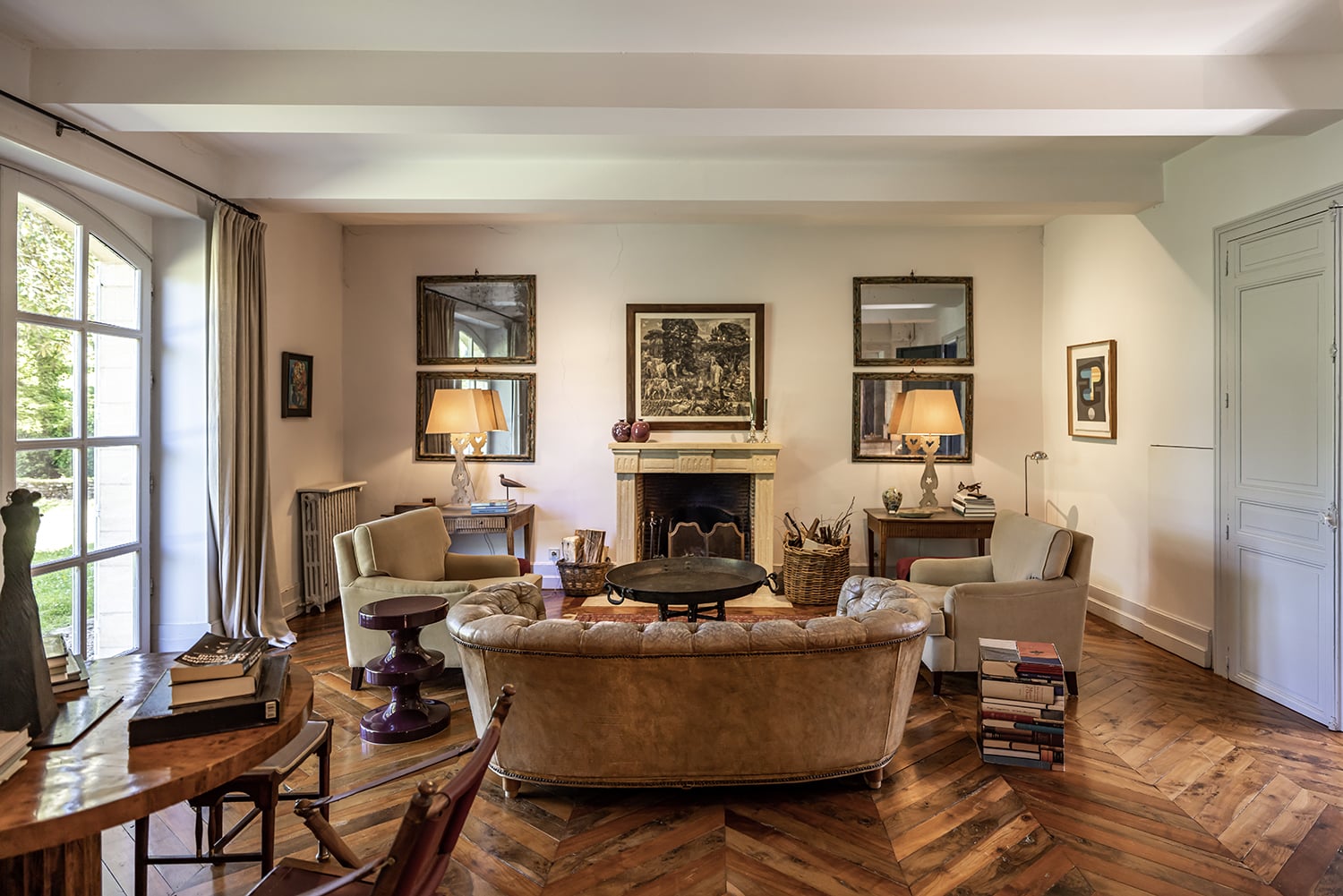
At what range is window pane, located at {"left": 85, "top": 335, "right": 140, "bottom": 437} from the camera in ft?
12.5

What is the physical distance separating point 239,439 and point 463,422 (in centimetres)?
147

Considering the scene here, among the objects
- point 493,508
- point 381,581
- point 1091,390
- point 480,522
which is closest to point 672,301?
point 493,508

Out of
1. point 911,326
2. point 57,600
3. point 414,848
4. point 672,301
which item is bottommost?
point 57,600

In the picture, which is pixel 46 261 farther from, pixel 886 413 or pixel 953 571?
pixel 886 413

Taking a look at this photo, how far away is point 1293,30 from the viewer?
2.90 m

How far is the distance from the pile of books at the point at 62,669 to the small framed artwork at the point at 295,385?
11.8 ft

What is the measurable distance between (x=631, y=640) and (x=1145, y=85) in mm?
3231

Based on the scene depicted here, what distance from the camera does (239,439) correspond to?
14.2 ft

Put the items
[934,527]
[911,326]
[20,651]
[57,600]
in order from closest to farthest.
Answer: [20,651] < [57,600] < [934,527] < [911,326]

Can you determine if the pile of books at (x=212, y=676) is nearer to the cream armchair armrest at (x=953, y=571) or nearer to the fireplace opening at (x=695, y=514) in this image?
the cream armchair armrest at (x=953, y=571)

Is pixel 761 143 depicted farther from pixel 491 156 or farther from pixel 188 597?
pixel 188 597

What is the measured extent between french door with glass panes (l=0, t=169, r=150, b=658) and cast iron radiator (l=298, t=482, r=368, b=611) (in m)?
1.10

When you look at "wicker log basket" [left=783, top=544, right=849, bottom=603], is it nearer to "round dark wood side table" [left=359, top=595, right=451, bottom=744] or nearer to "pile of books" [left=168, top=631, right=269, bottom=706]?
"round dark wood side table" [left=359, top=595, right=451, bottom=744]

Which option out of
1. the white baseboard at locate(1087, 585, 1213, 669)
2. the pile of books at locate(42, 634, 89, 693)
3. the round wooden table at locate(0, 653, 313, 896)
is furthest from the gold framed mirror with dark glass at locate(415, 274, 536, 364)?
the white baseboard at locate(1087, 585, 1213, 669)
